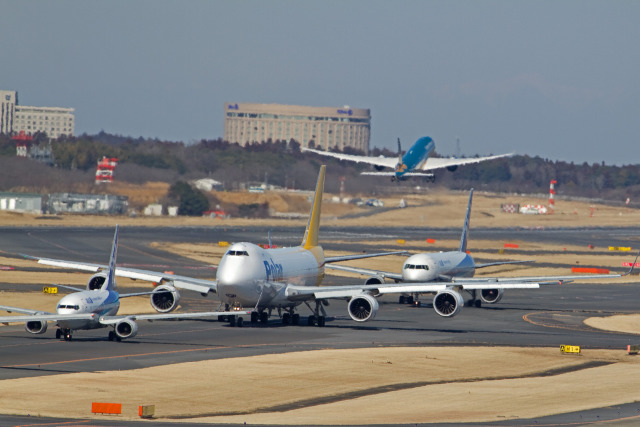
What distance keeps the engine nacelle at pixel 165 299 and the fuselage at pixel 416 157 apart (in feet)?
230

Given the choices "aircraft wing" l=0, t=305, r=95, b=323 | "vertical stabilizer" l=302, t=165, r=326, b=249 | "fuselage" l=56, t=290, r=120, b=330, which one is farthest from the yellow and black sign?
"aircraft wing" l=0, t=305, r=95, b=323

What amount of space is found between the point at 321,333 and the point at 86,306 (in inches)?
606

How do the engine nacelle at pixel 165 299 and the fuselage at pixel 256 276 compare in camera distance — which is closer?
the fuselage at pixel 256 276

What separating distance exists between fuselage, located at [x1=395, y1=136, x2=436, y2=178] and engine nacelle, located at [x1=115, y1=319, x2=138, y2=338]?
261ft

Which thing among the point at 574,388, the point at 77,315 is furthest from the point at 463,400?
the point at 77,315

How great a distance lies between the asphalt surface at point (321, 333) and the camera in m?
46.5

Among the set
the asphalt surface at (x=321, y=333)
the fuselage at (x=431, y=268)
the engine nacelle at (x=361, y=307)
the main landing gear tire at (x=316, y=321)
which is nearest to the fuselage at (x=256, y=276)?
the main landing gear tire at (x=316, y=321)

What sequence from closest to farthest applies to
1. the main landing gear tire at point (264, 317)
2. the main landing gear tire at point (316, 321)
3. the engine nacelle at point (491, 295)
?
the main landing gear tire at point (264, 317) → the main landing gear tire at point (316, 321) → the engine nacelle at point (491, 295)

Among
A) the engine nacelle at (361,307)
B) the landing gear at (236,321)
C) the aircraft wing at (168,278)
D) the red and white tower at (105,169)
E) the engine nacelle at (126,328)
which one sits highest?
the red and white tower at (105,169)

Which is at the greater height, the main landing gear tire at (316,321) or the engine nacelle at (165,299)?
the engine nacelle at (165,299)

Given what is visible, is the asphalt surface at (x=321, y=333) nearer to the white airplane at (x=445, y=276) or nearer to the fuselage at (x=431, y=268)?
the white airplane at (x=445, y=276)

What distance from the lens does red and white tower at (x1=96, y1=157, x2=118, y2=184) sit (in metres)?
182

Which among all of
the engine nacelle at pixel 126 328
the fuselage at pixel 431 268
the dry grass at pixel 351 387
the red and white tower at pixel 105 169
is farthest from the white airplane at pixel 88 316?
the red and white tower at pixel 105 169

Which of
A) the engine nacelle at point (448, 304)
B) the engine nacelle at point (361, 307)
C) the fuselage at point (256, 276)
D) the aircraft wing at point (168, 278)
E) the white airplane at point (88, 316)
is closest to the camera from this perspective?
the white airplane at point (88, 316)
